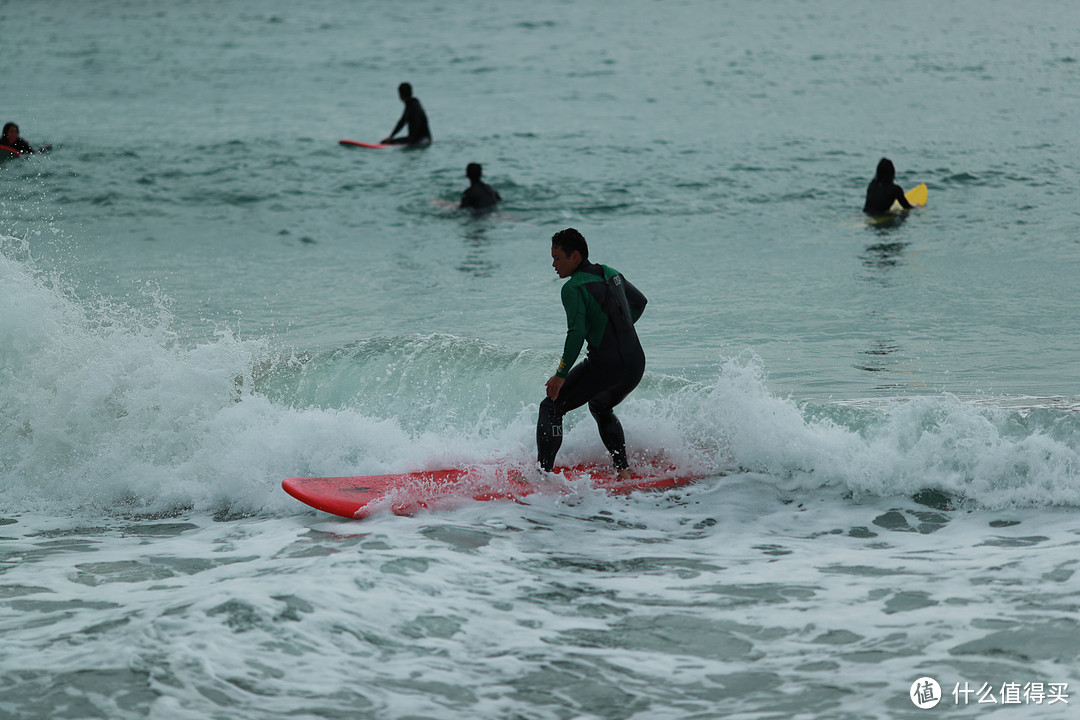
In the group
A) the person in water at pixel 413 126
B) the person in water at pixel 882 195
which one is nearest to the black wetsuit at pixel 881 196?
the person in water at pixel 882 195

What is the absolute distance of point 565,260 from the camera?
6391 mm

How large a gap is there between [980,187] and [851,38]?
21.1 metres

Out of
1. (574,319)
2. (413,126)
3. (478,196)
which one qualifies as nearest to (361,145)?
(413,126)

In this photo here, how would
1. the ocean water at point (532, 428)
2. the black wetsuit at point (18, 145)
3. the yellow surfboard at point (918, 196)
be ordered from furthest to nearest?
the black wetsuit at point (18, 145) < the yellow surfboard at point (918, 196) < the ocean water at point (532, 428)

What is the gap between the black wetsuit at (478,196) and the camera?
1658 cm

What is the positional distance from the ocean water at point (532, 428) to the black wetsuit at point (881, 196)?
1.47 ft

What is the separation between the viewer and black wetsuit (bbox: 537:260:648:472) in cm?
639

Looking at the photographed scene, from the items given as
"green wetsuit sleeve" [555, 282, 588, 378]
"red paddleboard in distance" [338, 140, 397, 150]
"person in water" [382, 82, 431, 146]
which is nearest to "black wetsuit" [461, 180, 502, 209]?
"person in water" [382, 82, 431, 146]

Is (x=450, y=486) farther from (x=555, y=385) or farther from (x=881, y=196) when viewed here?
(x=881, y=196)

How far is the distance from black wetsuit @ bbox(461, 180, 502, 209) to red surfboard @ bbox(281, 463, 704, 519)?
9.95 meters

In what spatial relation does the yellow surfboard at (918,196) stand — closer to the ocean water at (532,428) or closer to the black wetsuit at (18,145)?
the ocean water at (532,428)

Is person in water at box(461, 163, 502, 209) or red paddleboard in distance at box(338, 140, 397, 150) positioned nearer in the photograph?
person in water at box(461, 163, 502, 209)

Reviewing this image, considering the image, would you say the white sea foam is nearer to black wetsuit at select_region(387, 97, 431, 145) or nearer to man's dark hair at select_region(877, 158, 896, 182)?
man's dark hair at select_region(877, 158, 896, 182)

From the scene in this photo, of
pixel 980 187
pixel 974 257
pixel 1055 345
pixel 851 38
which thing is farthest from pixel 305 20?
pixel 1055 345
